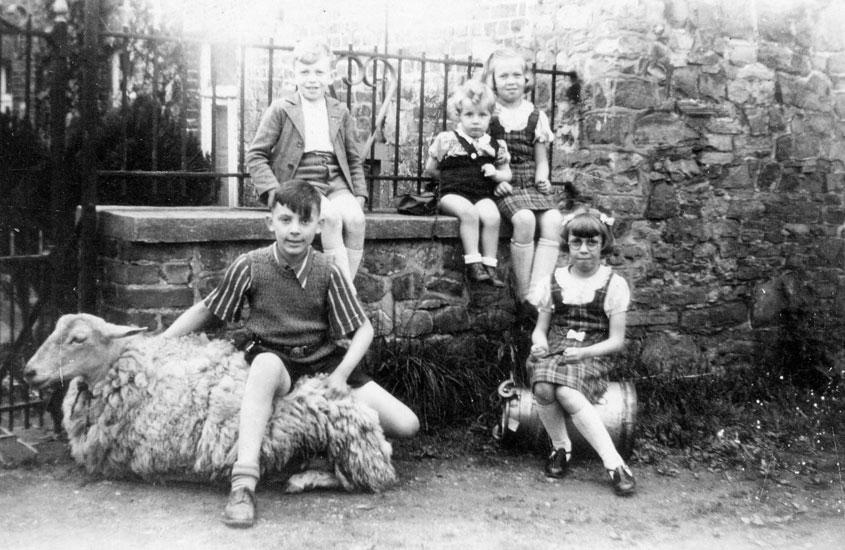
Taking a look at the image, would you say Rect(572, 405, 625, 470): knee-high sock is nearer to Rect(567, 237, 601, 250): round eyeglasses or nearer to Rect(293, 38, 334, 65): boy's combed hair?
Rect(567, 237, 601, 250): round eyeglasses

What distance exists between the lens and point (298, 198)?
3.90 metres

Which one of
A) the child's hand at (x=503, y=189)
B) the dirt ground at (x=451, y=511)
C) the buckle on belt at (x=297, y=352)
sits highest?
the child's hand at (x=503, y=189)

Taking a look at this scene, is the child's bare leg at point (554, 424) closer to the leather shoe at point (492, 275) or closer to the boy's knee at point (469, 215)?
the leather shoe at point (492, 275)

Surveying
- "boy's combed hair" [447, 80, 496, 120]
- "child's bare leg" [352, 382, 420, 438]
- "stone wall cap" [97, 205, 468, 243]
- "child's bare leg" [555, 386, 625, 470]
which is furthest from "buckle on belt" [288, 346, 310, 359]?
"boy's combed hair" [447, 80, 496, 120]

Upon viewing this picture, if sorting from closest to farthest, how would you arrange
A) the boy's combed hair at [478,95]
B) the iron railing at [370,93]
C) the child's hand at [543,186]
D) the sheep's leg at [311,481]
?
the sheep's leg at [311,481], the iron railing at [370,93], the boy's combed hair at [478,95], the child's hand at [543,186]

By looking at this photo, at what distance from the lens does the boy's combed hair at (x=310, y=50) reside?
4.81 metres

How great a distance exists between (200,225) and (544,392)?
1902mm

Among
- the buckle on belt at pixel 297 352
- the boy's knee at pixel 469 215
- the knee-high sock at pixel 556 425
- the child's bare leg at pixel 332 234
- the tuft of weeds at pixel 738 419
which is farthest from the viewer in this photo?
the boy's knee at pixel 469 215

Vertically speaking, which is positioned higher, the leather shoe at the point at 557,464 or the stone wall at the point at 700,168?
the stone wall at the point at 700,168

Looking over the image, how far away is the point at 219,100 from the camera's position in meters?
11.5

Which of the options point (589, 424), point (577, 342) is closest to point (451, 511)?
point (589, 424)

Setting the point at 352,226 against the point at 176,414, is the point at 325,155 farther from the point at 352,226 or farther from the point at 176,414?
the point at 176,414

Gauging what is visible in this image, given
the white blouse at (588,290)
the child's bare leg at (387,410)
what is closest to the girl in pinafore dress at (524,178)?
the white blouse at (588,290)

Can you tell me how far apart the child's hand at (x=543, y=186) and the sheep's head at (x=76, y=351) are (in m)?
2.62
